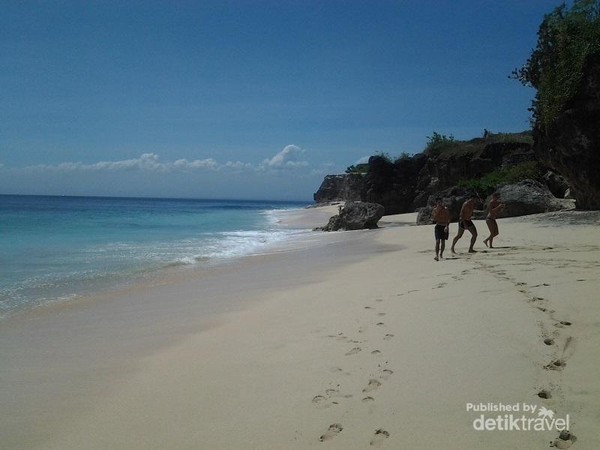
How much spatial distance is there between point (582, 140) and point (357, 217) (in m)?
10.6

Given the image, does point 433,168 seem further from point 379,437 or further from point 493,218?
point 379,437

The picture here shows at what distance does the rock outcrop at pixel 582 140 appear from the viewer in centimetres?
1423

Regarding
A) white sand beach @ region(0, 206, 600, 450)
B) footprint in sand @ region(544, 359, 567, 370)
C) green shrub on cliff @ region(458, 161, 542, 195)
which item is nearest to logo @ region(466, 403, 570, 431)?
white sand beach @ region(0, 206, 600, 450)

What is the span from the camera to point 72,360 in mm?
4664

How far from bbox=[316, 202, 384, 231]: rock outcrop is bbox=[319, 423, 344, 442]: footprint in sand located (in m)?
19.5

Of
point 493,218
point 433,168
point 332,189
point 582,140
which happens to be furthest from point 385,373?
point 332,189

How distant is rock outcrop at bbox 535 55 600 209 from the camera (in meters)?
14.2

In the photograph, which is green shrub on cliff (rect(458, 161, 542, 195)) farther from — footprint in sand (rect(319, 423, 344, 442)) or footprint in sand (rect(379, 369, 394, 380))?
footprint in sand (rect(319, 423, 344, 442))

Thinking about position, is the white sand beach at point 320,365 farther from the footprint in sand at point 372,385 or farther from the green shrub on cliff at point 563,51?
the green shrub on cliff at point 563,51

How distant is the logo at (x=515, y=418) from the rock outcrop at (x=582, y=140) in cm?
1524

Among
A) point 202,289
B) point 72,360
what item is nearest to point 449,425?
point 72,360

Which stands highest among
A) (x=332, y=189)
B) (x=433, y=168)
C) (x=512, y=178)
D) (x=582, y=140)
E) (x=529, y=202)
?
(x=433, y=168)

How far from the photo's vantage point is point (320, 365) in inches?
154

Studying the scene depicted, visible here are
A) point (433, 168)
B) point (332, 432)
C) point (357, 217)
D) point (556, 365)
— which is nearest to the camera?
point (332, 432)
